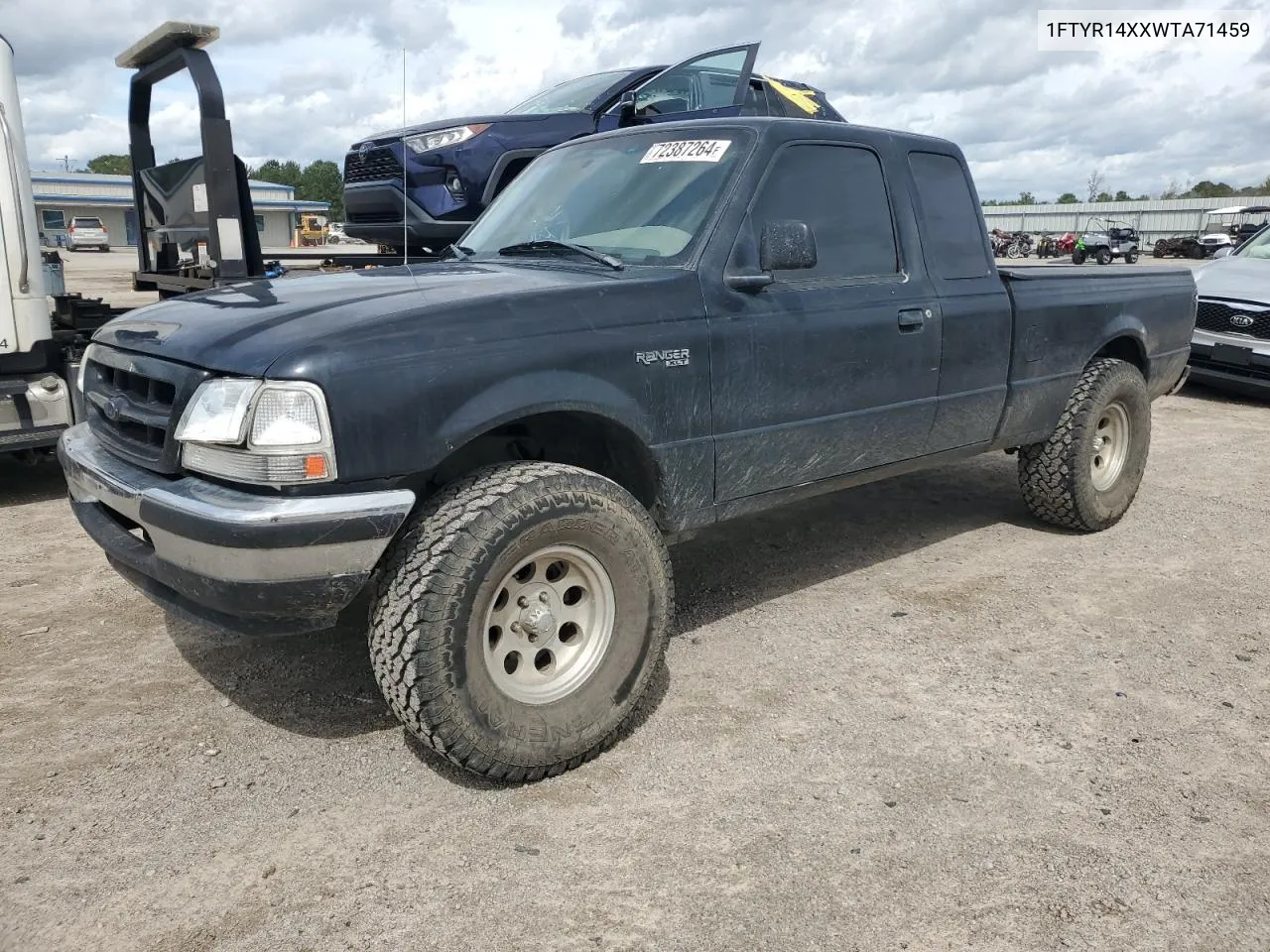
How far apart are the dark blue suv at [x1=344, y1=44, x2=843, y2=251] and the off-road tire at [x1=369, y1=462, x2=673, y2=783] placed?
15.4 feet

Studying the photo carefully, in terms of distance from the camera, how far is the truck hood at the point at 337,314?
2668 millimetres

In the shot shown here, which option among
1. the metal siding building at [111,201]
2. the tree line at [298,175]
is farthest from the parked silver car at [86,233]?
the tree line at [298,175]

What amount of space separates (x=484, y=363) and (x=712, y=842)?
1.42m

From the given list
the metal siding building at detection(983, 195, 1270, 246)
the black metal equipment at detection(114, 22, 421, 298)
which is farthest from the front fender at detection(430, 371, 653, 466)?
the metal siding building at detection(983, 195, 1270, 246)

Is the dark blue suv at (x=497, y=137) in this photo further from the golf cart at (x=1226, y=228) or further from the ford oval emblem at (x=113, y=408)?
the golf cart at (x=1226, y=228)

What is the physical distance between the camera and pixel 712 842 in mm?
2627

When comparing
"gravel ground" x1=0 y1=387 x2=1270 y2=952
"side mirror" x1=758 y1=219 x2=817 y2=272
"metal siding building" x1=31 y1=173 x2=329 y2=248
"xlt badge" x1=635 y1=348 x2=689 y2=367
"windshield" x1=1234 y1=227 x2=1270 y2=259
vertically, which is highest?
"metal siding building" x1=31 y1=173 x2=329 y2=248

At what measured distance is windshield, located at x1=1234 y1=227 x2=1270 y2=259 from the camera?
10.6 m

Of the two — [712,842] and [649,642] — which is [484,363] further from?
[712,842]

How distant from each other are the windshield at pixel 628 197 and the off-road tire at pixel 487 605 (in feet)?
3.35

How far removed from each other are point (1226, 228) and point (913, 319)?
46.0 metres

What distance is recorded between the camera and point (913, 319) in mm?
4062

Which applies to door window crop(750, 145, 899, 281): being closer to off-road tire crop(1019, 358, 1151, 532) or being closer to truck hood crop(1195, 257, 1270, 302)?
off-road tire crop(1019, 358, 1151, 532)

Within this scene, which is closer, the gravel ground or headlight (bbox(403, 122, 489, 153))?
the gravel ground
